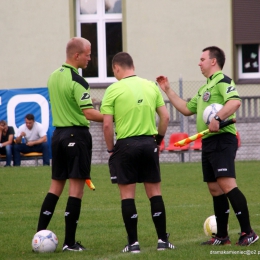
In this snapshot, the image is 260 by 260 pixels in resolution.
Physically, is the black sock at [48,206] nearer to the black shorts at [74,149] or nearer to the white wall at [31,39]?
the black shorts at [74,149]

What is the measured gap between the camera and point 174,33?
78.8 ft

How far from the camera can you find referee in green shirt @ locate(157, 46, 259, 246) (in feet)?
26.6

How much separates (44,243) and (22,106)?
1375cm

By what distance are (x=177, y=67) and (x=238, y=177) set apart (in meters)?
8.33

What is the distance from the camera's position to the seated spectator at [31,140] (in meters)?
20.7

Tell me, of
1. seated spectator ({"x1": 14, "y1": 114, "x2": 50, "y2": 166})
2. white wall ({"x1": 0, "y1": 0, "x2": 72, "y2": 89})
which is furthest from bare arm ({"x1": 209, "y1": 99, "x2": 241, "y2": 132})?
white wall ({"x1": 0, "y1": 0, "x2": 72, "y2": 89})

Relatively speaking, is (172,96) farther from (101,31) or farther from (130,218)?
(101,31)

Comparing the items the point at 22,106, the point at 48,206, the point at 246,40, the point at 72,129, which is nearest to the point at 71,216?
the point at 48,206

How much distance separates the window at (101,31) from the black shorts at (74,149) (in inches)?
654

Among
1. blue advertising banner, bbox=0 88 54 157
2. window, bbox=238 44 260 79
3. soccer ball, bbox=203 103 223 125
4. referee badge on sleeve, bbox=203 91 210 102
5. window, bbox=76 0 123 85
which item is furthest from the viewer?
window, bbox=76 0 123 85

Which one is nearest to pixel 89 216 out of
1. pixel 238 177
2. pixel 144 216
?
pixel 144 216

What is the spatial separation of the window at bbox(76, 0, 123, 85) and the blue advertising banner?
3723mm

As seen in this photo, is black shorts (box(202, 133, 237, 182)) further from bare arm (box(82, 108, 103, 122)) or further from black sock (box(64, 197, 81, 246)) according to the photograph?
black sock (box(64, 197, 81, 246))

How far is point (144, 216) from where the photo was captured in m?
11.2
